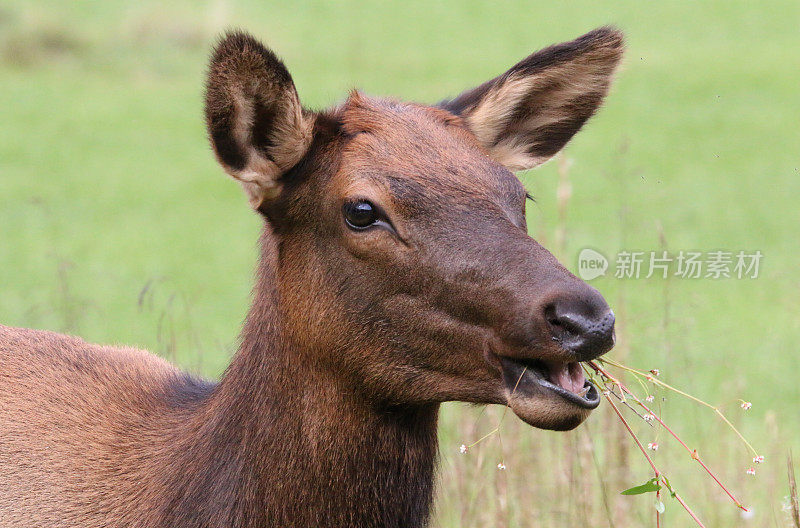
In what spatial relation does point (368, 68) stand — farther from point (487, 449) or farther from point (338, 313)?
point (338, 313)

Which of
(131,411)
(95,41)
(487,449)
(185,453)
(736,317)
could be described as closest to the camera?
(185,453)

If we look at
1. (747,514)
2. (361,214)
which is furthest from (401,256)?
(747,514)

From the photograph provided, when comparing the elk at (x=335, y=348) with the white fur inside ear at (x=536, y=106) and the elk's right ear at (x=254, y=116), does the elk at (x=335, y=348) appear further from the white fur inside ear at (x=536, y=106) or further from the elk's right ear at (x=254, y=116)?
the white fur inside ear at (x=536, y=106)

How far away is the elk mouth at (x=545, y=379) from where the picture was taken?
4.03 m

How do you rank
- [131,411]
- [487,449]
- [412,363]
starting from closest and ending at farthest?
[412,363]
[131,411]
[487,449]

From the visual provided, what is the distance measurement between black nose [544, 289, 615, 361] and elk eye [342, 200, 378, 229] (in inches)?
34.7

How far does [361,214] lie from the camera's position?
4.49 meters

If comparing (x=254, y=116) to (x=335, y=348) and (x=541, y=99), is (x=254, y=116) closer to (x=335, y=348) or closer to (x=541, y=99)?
(x=335, y=348)

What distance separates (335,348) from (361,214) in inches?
20.5

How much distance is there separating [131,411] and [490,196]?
6.16 feet

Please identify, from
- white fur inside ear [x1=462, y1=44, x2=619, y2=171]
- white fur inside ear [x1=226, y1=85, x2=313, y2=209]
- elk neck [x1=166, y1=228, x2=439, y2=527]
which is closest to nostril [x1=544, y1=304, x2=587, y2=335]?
elk neck [x1=166, y1=228, x2=439, y2=527]

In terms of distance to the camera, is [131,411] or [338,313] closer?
[338,313]

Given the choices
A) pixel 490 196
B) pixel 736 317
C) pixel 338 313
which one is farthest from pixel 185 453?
pixel 736 317

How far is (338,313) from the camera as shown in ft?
14.8
